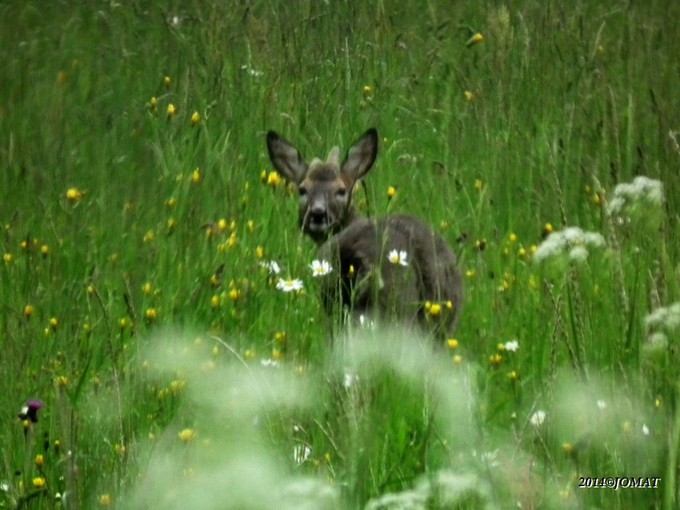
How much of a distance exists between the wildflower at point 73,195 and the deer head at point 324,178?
1161mm

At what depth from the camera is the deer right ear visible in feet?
20.5

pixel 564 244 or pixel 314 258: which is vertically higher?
pixel 314 258

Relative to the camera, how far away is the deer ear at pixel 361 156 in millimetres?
6105

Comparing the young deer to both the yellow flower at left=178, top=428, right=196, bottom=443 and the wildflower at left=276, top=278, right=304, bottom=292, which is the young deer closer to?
the wildflower at left=276, top=278, right=304, bottom=292

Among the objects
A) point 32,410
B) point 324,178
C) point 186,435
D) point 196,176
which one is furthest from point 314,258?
point 186,435

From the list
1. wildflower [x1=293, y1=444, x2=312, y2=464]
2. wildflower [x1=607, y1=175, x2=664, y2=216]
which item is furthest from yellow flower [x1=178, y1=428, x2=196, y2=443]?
wildflower [x1=607, y1=175, x2=664, y2=216]

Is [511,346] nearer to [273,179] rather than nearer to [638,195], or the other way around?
[638,195]

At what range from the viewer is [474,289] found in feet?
16.6

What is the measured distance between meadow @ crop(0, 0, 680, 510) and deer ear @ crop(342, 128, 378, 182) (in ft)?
0.45

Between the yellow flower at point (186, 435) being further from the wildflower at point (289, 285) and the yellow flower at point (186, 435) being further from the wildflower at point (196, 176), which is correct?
the wildflower at point (196, 176)

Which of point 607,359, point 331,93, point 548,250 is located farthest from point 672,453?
point 331,93

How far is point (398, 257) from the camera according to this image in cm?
471
